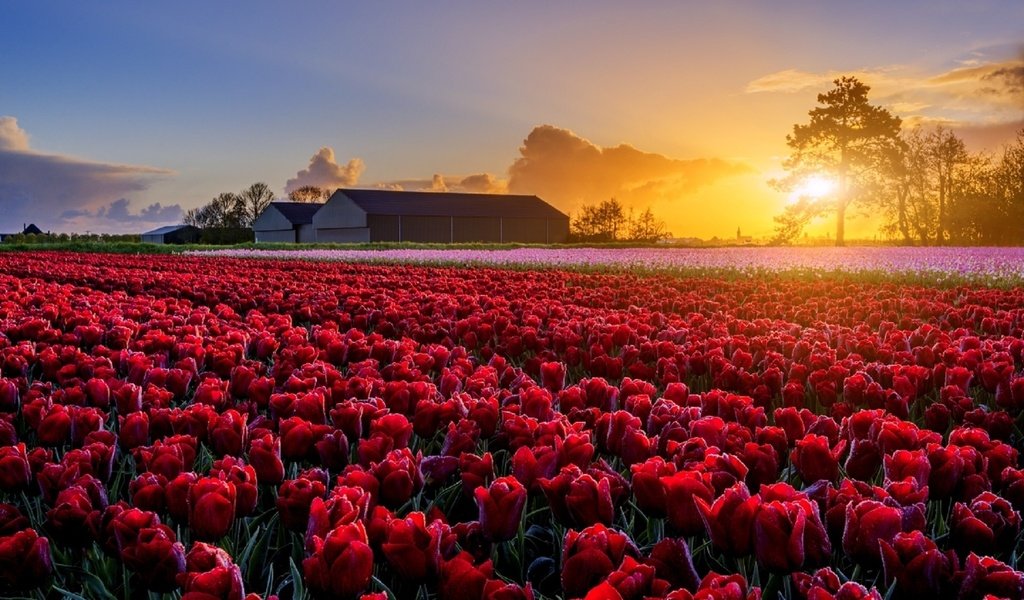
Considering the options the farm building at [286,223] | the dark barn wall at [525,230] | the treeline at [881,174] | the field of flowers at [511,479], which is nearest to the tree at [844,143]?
the treeline at [881,174]

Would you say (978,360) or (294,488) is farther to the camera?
(978,360)

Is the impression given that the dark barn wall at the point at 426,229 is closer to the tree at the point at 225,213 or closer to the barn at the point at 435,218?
the barn at the point at 435,218

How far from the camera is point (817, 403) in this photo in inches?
178

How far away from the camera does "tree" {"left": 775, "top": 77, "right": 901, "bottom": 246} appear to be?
187ft

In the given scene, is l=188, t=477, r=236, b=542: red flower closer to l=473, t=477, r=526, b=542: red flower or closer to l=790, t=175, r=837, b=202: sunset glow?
l=473, t=477, r=526, b=542: red flower

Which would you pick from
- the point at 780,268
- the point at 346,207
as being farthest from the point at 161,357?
the point at 346,207

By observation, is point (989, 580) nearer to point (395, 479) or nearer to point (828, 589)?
point (828, 589)

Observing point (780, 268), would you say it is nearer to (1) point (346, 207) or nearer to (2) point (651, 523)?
(2) point (651, 523)

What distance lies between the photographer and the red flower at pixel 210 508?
7.27 ft

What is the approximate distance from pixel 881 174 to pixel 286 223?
51.5 metres

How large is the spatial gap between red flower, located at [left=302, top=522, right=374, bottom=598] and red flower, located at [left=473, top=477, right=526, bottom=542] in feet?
1.23

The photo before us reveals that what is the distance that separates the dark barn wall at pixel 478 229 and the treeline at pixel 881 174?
23.3 m

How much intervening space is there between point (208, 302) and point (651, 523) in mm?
8564

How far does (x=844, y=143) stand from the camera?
5788 centimetres
